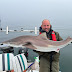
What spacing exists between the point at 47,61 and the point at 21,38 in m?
1.13

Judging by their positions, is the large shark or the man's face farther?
the man's face

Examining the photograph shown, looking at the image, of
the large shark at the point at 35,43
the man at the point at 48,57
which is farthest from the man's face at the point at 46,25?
the large shark at the point at 35,43

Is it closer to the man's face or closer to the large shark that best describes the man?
the man's face

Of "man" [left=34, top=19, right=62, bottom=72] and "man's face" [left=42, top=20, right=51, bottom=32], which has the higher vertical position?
"man's face" [left=42, top=20, right=51, bottom=32]

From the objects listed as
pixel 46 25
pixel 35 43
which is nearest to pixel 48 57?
pixel 35 43

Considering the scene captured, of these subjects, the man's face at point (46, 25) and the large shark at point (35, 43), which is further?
the man's face at point (46, 25)

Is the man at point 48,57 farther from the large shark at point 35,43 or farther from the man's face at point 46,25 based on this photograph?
the large shark at point 35,43

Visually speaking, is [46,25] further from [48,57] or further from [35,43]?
Result: [48,57]

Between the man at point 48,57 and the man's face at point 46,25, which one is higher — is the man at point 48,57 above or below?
below

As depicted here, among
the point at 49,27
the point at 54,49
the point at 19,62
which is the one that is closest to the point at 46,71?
the point at 54,49

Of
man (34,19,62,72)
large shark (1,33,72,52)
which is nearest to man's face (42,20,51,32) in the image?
man (34,19,62,72)

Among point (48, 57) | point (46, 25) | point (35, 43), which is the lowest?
point (48, 57)

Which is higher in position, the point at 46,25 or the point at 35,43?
the point at 46,25

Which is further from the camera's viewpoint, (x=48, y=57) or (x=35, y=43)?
(x=48, y=57)
